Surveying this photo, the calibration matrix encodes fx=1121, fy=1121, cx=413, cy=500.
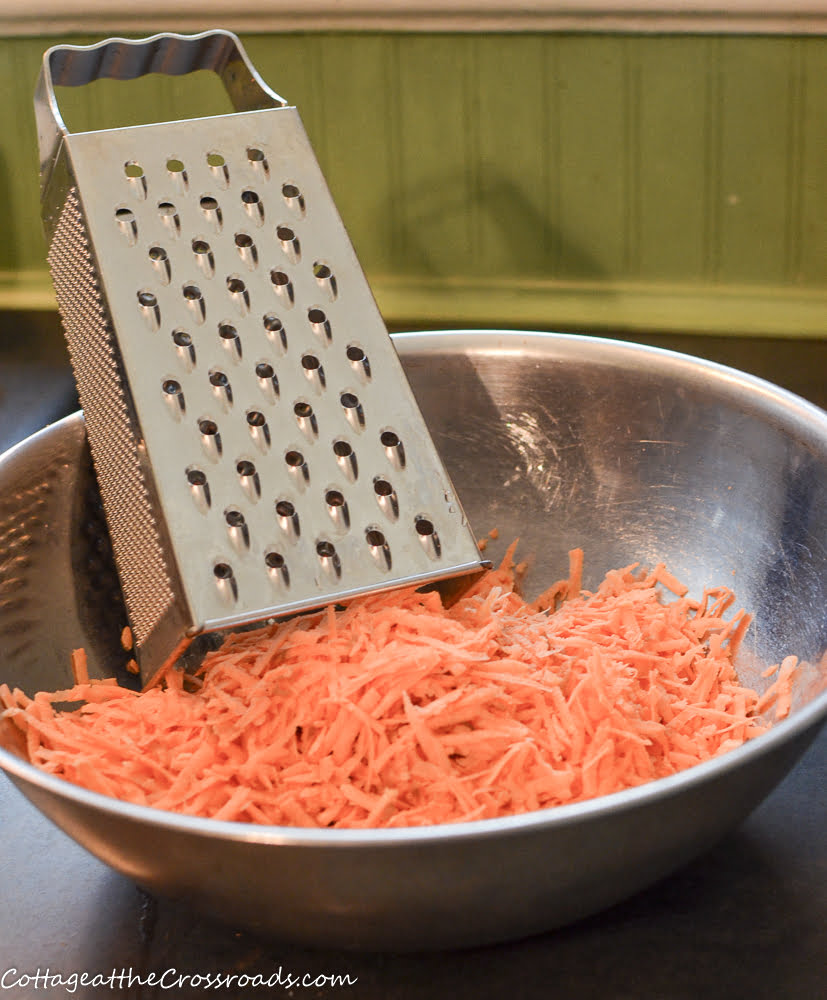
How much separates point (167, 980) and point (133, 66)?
55cm

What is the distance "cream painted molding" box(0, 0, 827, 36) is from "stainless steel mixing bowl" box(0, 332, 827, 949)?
602 millimetres

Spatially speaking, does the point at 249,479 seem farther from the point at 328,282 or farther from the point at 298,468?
the point at 328,282

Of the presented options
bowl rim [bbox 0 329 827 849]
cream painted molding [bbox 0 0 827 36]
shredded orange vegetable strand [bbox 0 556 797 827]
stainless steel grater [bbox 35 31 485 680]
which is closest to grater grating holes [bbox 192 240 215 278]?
stainless steel grater [bbox 35 31 485 680]

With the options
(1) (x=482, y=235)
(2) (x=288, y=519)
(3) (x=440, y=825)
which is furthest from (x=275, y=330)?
(1) (x=482, y=235)

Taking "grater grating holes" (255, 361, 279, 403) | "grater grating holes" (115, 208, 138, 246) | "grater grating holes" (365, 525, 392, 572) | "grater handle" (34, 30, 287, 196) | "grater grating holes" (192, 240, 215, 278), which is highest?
"grater handle" (34, 30, 287, 196)

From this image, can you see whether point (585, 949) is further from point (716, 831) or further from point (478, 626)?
point (478, 626)

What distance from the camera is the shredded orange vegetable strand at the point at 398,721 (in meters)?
0.52

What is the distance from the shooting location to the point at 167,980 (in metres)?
0.50

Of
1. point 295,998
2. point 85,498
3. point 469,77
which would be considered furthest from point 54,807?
point 469,77

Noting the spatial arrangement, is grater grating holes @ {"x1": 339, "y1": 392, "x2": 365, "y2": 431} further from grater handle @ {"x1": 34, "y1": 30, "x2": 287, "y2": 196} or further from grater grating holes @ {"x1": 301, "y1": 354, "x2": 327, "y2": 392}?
grater handle @ {"x1": 34, "y1": 30, "x2": 287, "y2": 196}

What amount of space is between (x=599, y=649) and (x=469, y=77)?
2.97 ft

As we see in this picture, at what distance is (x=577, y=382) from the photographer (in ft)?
2.68

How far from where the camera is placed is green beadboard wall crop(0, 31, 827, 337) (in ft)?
4.16

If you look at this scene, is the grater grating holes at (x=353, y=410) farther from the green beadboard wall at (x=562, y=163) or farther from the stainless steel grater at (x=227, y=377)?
the green beadboard wall at (x=562, y=163)
